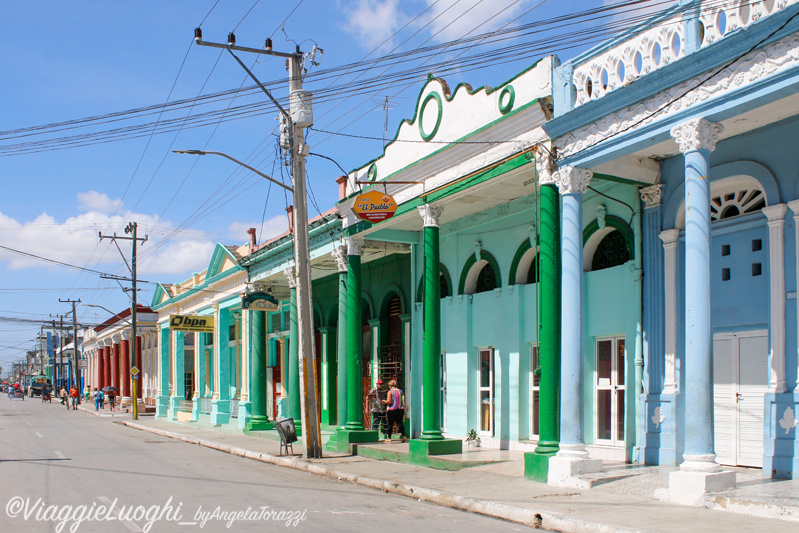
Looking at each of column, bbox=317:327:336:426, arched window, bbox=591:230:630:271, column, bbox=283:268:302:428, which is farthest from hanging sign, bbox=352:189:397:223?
column, bbox=317:327:336:426

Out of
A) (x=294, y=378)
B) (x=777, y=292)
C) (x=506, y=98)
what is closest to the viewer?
(x=777, y=292)

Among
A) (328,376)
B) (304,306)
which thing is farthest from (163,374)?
(304,306)

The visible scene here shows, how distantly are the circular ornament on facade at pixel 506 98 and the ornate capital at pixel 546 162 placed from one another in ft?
3.64

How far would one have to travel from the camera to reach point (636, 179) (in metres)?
12.4

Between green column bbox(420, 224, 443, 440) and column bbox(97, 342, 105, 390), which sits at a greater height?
green column bbox(420, 224, 443, 440)

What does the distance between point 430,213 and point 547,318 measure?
411 centimetres

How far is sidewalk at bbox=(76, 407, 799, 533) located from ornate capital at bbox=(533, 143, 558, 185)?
14.7ft

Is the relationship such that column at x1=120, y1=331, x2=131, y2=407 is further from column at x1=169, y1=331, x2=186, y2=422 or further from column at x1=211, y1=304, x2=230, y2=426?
column at x1=211, y1=304, x2=230, y2=426

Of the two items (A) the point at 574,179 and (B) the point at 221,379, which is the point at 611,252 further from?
(B) the point at 221,379

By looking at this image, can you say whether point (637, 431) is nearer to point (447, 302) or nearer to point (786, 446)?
point (786, 446)

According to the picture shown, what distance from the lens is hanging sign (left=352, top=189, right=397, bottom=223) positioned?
15508mm

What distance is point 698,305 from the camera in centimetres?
958

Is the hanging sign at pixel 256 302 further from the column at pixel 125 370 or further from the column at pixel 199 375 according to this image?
the column at pixel 125 370

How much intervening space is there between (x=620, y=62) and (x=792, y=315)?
416 centimetres
